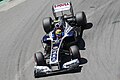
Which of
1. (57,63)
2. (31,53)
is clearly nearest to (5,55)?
(31,53)

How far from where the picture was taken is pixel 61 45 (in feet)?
60.3

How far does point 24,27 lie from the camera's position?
75.8ft

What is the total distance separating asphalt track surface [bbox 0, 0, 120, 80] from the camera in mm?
17203

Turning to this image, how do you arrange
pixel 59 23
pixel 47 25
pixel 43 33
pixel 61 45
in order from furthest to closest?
pixel 43 33, pixel 47 25, pixel 59 23, pixel 61 45

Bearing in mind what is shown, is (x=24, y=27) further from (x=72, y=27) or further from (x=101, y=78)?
(x=101, y=78)

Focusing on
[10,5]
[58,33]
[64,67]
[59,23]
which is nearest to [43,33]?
[59,23]

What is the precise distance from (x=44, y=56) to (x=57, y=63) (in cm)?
152

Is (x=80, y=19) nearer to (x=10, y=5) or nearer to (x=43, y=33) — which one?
(x=43, y=33)

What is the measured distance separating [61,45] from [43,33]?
3529mm

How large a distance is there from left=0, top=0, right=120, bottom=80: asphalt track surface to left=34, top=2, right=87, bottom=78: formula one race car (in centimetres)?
44

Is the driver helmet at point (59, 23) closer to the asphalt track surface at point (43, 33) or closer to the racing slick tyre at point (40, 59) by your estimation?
the asphalt track surface at point (43, 33)

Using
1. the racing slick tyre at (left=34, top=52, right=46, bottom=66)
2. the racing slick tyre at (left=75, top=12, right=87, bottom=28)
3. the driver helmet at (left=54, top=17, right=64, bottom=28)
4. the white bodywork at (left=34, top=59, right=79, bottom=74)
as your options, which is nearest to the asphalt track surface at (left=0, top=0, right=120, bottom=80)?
the white bodywork at (left=34, top=59, right=79, bottom=74)

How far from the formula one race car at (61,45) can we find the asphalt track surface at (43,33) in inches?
17.1

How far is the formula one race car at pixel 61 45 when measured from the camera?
17.2 metres
